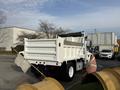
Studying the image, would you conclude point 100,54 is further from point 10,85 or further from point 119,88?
point 119,88

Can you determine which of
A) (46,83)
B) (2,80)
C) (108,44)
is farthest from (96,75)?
(108,44)

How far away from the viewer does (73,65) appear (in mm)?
16156

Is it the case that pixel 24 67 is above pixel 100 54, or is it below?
above

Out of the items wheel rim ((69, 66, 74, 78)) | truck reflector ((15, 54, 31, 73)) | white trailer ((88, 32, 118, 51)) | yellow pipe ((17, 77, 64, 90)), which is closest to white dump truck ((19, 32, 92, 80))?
wheel rim ((69, 66, 74, 78))

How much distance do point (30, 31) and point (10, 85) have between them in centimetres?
6585

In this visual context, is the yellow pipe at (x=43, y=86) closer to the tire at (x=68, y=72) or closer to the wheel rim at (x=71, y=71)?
the tire at (x=68, y=72)

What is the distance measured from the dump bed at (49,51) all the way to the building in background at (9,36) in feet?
198

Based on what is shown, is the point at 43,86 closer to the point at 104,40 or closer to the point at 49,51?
the point at 49,51

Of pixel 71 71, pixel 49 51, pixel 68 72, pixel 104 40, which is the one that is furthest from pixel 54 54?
pixel 104 40

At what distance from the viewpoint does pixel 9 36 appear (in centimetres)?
7681

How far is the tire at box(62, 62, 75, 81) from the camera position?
14961 mm

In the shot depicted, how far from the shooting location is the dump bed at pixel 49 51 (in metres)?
14.4

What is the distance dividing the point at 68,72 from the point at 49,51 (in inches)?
60.3

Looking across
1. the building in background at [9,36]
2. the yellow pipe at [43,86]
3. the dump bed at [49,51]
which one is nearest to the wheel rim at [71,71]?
the dump bed at [49,51]
